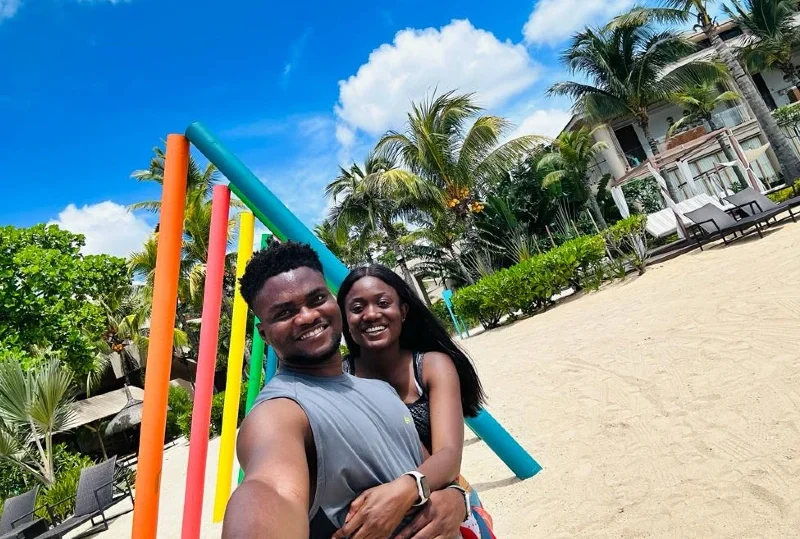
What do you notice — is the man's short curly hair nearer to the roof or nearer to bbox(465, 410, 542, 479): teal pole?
bbox(465, 410, 542, 479): teal pole

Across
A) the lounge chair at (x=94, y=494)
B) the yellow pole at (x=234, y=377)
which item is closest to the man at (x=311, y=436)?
the yellow pole at (x=234, y=377)

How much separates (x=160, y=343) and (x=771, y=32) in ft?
103

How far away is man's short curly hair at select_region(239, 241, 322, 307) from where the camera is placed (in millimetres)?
1276

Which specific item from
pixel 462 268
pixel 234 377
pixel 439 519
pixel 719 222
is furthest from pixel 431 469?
pixel 462 268

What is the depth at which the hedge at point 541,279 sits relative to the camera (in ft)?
40.0

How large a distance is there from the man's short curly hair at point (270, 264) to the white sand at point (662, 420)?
2.43 metres

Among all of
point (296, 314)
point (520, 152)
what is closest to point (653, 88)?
point (520, 152)

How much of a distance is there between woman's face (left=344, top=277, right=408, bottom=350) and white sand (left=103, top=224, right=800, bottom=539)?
1792mm

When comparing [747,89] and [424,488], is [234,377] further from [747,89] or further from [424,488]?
[747,89]

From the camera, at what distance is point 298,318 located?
3.98 feet


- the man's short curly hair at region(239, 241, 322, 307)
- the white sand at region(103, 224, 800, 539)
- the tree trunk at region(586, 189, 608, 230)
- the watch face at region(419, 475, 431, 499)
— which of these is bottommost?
the white sand at region(103, 224, 800, 539)

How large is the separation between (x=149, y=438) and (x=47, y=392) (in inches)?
347

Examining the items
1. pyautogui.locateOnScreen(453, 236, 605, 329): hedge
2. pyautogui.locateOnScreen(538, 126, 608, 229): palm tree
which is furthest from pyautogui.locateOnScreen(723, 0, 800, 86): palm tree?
pyautogui.locateOnScreen(453, 236, 605, 329): hedge

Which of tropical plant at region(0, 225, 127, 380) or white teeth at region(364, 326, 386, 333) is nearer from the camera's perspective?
white teeth at region(364, 326, 386, 333)
